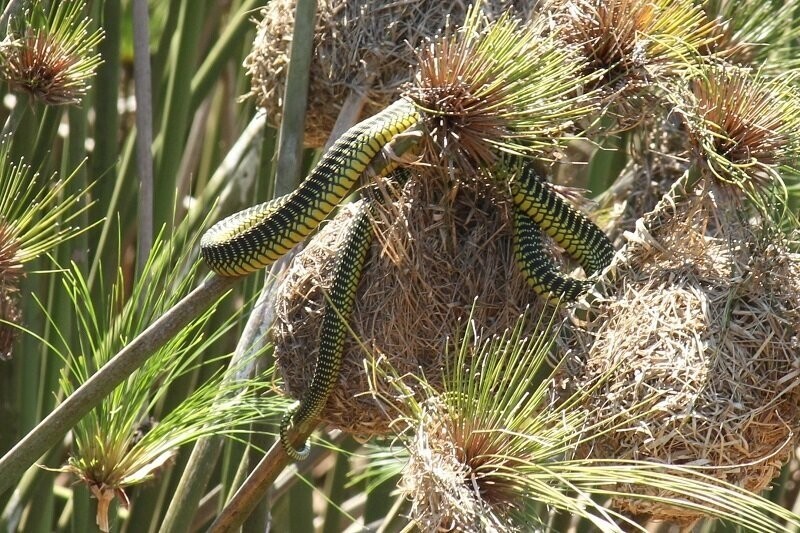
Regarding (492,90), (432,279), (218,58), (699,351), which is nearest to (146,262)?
(432,279)

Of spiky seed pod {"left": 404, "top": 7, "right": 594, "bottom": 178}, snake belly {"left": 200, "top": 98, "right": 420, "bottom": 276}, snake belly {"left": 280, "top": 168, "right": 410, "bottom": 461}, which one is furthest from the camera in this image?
snake belly {"left": 280, "top": 168, "right": 410, "bottom": 461}

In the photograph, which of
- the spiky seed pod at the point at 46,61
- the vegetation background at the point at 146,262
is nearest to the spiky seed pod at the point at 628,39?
the vegetation background at the point at 146,262

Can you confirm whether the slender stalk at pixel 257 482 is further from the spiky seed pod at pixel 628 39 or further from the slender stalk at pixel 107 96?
the slender stalk at pixel 107 96

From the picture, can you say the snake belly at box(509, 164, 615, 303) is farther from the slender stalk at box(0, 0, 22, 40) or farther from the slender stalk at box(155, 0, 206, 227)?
the slender stalk at box(155, 0, 206, 227)

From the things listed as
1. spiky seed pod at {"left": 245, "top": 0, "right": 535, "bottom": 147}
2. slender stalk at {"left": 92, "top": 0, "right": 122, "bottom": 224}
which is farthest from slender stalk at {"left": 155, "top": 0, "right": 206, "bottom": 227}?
spiky seed pod at {"left": 245, "top": 0, "right": 535, "bottom": 147}

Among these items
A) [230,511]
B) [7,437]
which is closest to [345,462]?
[7,437]

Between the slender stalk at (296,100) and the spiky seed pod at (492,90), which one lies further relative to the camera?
the slender stalk at (296,100)

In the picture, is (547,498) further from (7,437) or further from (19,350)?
(7,437)
